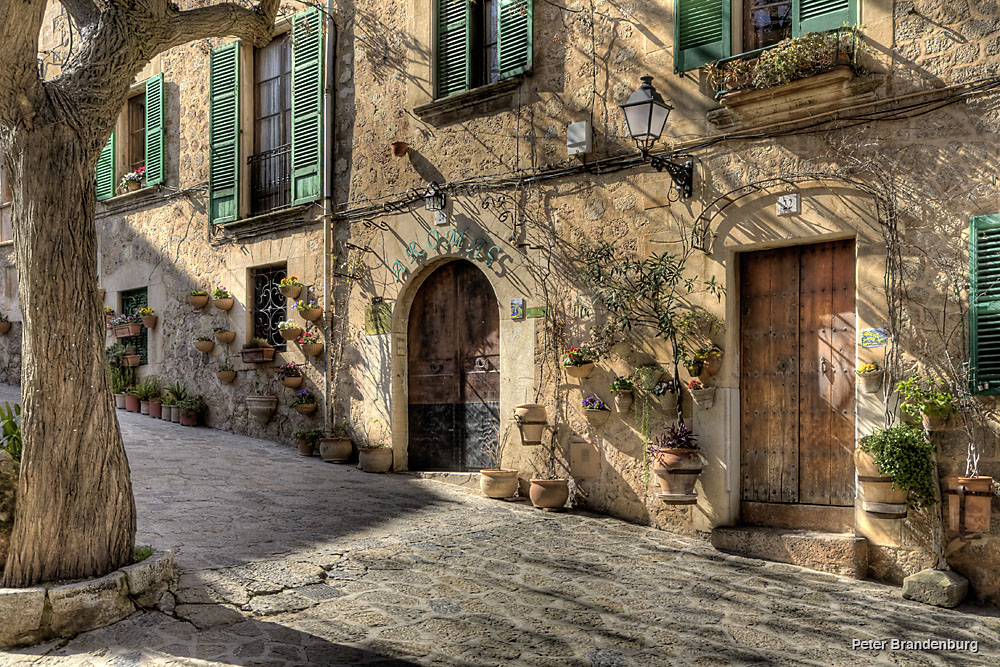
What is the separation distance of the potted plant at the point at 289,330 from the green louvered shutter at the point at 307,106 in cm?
141

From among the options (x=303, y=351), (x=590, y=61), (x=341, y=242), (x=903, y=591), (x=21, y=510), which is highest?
(x=590, y=61)

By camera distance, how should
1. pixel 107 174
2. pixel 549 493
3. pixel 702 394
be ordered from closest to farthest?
pixel 702 394 < pixel 549 493 < pixel 107 174

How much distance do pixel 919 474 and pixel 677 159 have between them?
3.06 metres

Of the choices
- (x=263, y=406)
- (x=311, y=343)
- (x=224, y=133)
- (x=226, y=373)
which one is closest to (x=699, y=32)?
(x=311, y=343)

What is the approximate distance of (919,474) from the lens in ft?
18.6

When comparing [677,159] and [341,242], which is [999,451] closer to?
[677,159]

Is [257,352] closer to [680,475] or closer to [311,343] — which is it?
[311,343]

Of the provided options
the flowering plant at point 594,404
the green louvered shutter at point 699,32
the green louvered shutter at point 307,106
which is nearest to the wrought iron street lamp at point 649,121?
the green louvered shutter at point 699,32

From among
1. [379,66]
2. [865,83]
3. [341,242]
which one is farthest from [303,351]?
[865,83]

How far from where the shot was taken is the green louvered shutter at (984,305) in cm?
564

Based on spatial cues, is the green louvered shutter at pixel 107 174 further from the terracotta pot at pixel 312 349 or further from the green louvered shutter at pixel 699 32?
the green louvered shutter at pixel 699 32

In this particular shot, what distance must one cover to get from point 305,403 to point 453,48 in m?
4.17

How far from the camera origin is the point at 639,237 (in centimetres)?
742

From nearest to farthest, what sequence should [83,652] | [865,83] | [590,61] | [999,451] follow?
[83,652] < [999,451] < [865,83] < [590,61]
